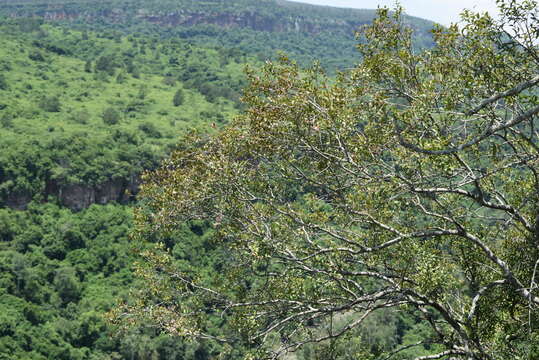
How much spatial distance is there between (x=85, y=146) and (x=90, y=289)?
2208cm

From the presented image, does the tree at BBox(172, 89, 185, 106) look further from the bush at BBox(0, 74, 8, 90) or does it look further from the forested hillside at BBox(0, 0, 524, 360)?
the forested hillside at BBox(0, 0, 524, 360)

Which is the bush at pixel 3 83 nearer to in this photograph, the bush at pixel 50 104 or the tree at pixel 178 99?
the bush at pixel 50 104

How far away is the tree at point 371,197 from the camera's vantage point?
860cm

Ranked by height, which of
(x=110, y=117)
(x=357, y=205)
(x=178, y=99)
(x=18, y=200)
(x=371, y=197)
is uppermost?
(x=371, y=197)

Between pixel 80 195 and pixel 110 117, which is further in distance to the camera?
pixel 110 117

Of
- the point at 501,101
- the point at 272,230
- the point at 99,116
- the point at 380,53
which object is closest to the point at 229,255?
the point at 272,230

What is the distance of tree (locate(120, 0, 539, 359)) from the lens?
860 centimetres

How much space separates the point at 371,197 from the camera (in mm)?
9664

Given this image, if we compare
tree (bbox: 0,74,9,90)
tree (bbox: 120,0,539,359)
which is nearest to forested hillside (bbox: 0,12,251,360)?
tree (bbox: 0,74,9,90)

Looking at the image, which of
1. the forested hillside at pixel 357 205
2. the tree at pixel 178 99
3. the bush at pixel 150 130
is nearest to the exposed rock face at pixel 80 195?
the bush at pixel 150 130

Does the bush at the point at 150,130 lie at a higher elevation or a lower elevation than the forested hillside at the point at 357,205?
lower

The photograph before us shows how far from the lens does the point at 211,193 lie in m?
10.8

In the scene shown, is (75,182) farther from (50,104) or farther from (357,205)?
(357,205)

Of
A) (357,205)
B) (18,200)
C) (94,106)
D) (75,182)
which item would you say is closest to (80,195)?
(75,182)
